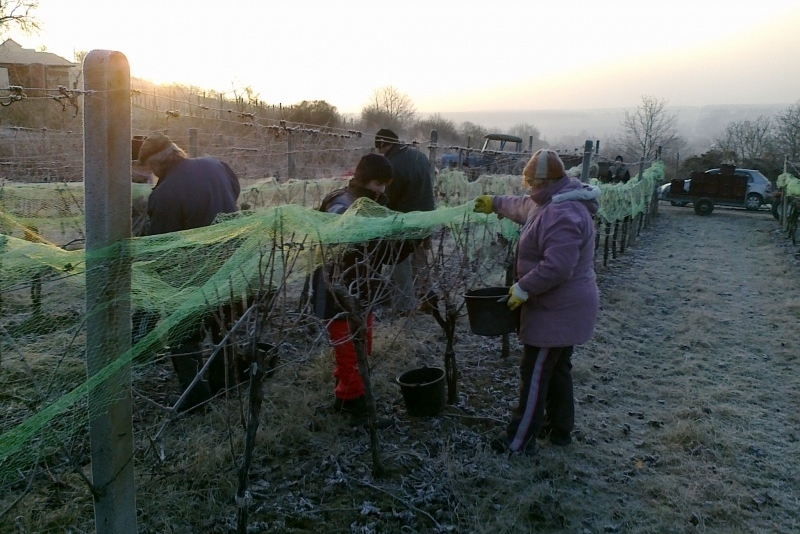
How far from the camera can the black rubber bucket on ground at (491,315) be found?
343 centimetres

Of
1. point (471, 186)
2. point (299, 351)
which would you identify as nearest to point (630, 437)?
point (299, 351)

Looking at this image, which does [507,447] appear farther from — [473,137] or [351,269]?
[473,137]

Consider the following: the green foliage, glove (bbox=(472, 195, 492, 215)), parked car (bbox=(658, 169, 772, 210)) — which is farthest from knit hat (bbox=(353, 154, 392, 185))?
the green foliage

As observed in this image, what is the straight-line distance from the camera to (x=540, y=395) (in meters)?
3.29

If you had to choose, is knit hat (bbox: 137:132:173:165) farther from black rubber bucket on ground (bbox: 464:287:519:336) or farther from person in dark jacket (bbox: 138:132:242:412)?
black rubber bucket on ground (bbox: 464:287:519:336)

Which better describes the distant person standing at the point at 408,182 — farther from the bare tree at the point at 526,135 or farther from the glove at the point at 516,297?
the bare tree at the point at 526,135

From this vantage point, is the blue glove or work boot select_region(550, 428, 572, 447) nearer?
the blue glove

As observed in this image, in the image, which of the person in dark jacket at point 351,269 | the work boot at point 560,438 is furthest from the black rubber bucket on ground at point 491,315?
the work boot at point 560,438

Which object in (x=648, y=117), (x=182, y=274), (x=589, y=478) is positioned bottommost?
(x=589, y=478)

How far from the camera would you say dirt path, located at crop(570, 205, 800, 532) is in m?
3.00

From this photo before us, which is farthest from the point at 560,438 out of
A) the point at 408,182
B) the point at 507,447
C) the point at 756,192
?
the point at 756,192

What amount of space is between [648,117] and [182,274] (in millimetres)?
42823

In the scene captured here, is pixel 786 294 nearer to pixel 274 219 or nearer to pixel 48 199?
pixel 274 219

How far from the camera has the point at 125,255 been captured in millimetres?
1920
